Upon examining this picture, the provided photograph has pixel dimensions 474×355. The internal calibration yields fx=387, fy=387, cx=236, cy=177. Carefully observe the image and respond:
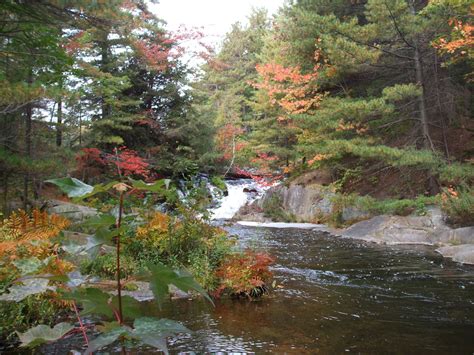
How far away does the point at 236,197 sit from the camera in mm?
19859

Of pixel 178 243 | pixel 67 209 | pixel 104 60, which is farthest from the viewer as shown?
pixel 104 60

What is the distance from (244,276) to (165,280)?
16.0 ft

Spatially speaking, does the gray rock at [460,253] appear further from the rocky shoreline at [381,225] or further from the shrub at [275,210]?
the shrub at [275,210]

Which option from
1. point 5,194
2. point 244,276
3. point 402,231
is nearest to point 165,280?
point 244,276

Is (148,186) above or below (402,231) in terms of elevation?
above

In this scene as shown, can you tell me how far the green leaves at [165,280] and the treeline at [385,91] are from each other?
33.0 feet

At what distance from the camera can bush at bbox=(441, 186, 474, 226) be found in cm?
911

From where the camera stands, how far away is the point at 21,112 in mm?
10312

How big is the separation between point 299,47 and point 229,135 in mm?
11309

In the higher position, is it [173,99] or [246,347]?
[173,99]

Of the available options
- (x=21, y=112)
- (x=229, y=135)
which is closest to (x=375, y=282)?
(x=21, y=112)

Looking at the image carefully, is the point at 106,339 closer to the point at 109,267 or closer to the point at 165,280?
the point at 165,280

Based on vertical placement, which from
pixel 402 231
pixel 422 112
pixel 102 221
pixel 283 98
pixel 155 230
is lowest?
pixel 402 231

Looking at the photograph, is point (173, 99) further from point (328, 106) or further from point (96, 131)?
point (328, 106)
